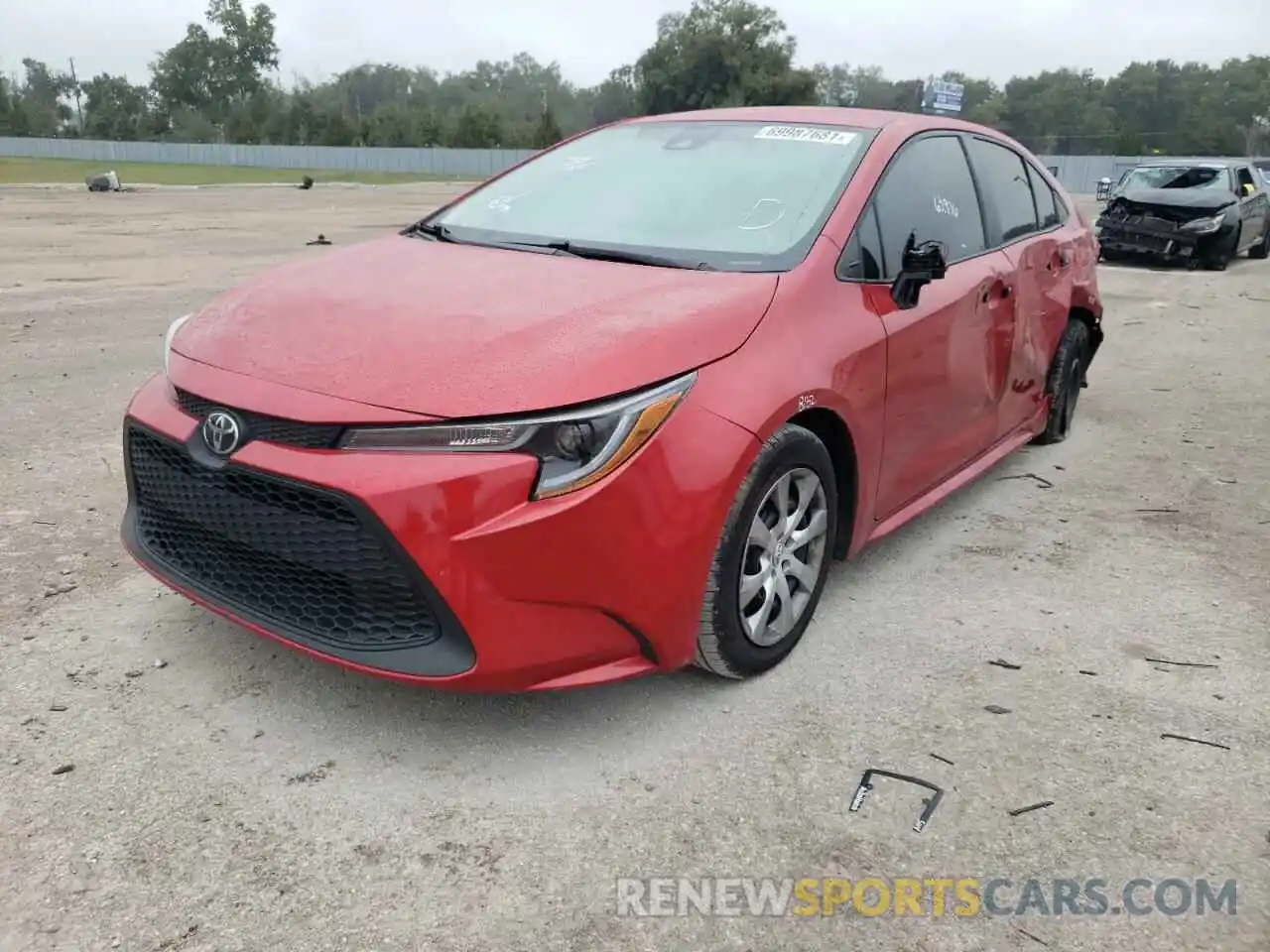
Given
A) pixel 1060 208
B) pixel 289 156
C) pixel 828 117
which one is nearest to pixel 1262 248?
pixel 1060 208

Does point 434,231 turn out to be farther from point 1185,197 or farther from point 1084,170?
point 1084,170

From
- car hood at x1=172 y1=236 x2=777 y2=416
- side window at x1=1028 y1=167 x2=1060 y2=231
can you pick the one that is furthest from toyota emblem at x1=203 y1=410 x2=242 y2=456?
side window at x1=1028 y1=167 x2=1060 y2=231

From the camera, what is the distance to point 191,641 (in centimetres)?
330

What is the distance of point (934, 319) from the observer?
12.1ft

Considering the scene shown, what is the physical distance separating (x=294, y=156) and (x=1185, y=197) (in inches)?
2868

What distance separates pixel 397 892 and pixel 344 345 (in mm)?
1329

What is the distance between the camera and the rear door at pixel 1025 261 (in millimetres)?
4465

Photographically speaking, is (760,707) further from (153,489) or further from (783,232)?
(153,489)

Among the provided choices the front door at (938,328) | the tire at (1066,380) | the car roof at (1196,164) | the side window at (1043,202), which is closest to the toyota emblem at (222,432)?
the front door at (938,328)

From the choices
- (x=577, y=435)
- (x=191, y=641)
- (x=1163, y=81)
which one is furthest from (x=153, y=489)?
(x=1163, y=81)

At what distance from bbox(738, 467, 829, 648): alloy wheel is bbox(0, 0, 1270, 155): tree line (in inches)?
2572

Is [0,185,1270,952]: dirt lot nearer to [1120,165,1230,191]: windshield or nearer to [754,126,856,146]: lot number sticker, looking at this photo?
[754,126,856,146]: lot number sticker

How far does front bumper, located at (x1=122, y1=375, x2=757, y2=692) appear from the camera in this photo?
2432 millimetres

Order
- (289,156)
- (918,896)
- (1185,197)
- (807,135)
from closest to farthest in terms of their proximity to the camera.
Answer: (918,896), (807,135), (1185,197), (289,156)
